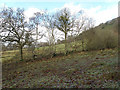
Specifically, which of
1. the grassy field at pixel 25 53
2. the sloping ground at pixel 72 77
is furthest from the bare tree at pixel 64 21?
the sloping ground at pixel 72 77

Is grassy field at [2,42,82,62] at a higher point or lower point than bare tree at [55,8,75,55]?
lower

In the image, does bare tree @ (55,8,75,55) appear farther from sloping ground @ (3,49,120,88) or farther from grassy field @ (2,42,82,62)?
sloping ground @ (3,49,120,88)

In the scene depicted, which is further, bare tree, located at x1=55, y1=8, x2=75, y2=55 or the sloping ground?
bare tree, located at x1=55, y1=8, x2=75, y2=55

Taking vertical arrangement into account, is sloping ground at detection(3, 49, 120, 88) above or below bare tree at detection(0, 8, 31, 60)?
below

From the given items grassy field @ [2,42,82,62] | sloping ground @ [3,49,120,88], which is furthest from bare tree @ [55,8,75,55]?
sloping ground @ [3,49,120,88]

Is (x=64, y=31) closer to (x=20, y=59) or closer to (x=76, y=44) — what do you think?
(x=76, y=44)

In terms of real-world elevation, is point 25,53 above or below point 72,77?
above

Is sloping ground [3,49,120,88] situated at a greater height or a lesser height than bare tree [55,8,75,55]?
lesser

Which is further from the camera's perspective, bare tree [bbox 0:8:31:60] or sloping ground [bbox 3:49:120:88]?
bare tree [bbox 0:8:31:60]

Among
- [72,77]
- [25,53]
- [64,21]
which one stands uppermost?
[64,21]

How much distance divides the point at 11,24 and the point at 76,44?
44.1 feet

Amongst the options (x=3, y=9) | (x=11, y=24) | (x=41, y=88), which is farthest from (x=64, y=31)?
(x=41, y=88)

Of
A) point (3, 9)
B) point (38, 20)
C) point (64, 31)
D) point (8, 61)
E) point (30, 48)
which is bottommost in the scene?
point (8, 61)

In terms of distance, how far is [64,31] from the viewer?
61.3 feet
